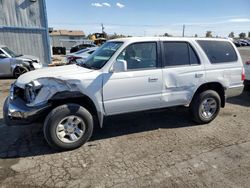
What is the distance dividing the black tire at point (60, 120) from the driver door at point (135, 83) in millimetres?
426

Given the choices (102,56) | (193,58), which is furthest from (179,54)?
(102,56)

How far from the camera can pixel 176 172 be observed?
127 inches

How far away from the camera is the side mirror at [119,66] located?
3833 millimetres

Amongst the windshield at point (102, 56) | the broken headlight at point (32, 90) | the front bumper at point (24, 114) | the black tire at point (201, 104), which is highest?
the windshield at point (102, 56)

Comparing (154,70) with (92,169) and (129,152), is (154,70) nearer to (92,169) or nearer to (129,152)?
(129,152)

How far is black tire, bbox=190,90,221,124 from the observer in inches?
191

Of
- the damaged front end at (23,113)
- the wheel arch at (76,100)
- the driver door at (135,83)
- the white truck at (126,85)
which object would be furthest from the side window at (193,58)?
the damaged front end at (23,113)

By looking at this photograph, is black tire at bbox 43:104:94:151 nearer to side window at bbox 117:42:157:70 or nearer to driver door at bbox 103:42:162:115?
driver door at bbox 103:42:162:115

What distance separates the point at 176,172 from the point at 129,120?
219 cm

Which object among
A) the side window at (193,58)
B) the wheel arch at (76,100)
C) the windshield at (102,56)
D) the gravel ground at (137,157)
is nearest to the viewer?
the gravel ground at (137,157)

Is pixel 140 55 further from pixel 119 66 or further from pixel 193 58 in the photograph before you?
pixel 193 58

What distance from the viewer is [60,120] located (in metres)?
3.67

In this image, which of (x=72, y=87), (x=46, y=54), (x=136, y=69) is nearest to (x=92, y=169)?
(x=72, y=87)

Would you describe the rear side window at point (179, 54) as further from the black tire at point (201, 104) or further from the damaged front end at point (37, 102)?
the damaged front end at point (37, 102)
